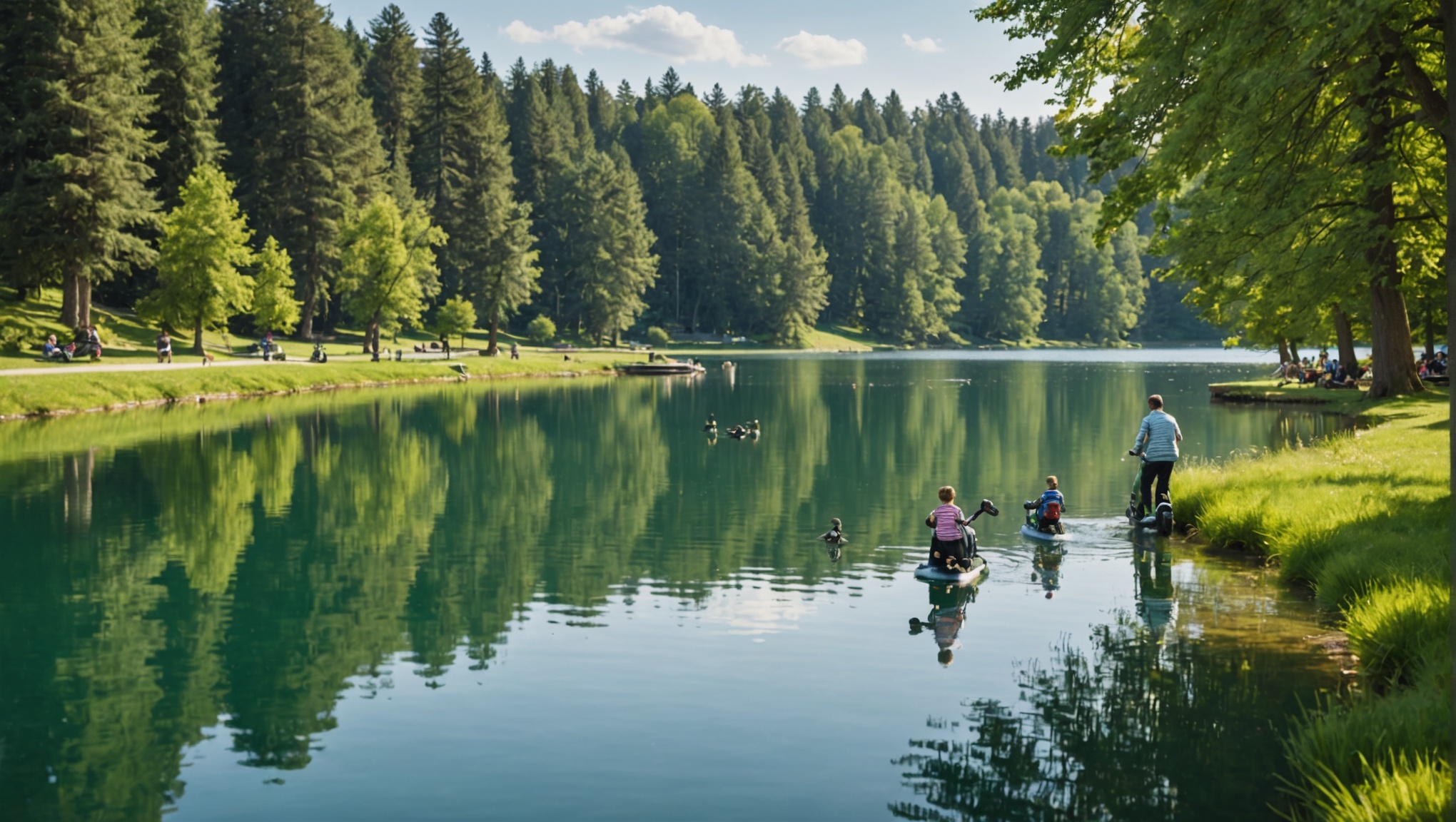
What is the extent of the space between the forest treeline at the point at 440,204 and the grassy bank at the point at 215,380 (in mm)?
6789

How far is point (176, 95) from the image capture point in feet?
265

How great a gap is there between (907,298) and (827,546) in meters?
145

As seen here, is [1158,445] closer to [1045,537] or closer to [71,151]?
[1045,537]

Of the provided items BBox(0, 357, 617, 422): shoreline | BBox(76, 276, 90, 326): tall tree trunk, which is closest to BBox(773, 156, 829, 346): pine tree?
BBox(0, 357, 617, 422): shoreline

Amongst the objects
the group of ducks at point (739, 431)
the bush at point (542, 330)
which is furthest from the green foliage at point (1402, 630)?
the bush at point (542, 330)

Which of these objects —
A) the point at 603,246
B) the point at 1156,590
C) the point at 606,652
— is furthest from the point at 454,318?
the point at 606,652

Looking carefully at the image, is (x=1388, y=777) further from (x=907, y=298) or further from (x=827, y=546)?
(x=907, y=298)

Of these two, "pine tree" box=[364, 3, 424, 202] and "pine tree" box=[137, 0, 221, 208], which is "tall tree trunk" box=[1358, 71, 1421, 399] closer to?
Result: "pine tree" box=[137, 0, 221, 208]

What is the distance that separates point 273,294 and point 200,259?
6909mm

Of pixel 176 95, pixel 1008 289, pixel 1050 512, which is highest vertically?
pixel 176 95

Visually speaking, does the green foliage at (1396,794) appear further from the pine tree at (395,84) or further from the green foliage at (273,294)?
the pine tree at (395,84)

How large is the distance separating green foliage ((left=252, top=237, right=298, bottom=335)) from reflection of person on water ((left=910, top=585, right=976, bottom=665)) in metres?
63.3

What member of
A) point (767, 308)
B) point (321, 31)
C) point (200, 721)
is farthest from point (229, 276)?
point (767, 308)

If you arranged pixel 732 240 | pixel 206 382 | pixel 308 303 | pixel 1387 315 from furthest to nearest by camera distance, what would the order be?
pixel 732 240 → pixel 308 303 → pixel 206 382 → pixel 1387 315
